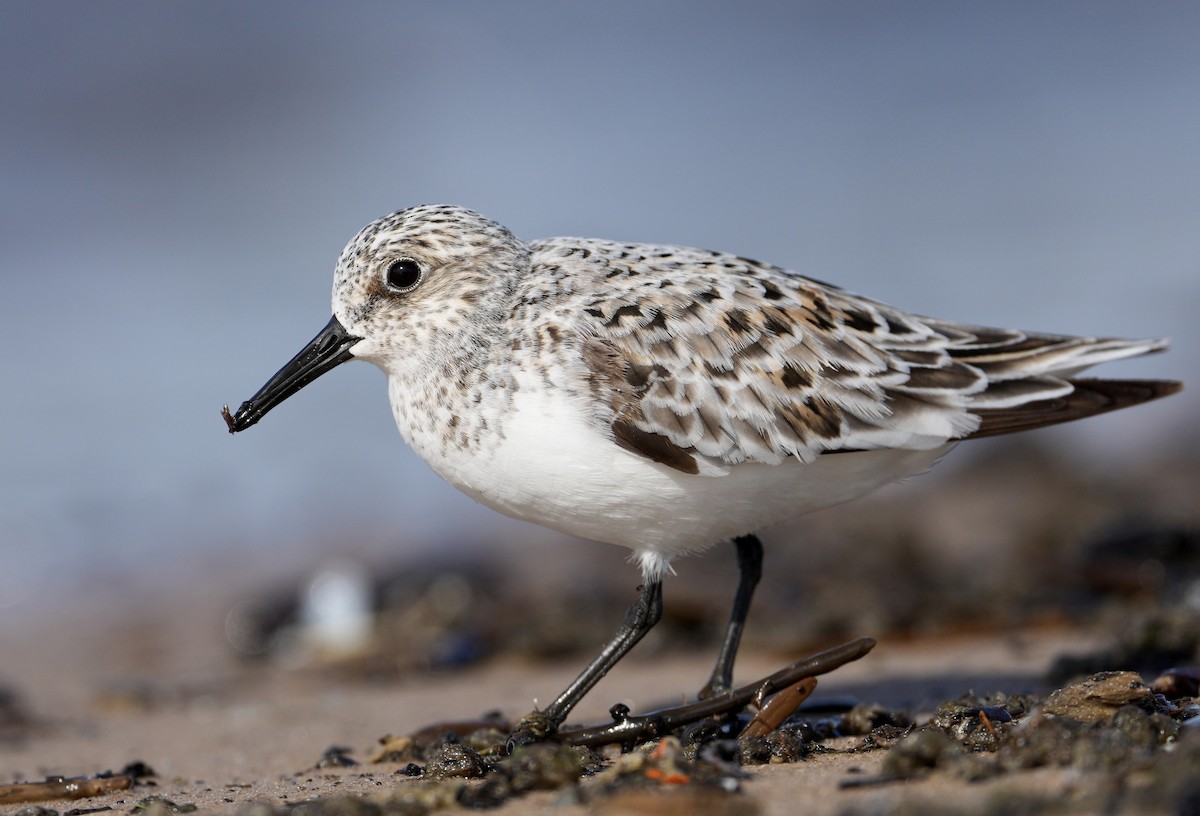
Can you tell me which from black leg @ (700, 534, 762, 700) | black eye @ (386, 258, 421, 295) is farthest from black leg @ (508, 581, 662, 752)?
black eye @ (386, 258, 421, 295)

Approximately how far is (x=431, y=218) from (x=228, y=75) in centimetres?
1314

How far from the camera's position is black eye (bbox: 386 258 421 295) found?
448 centimetres

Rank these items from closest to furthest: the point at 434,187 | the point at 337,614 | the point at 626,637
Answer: the point at 626,637, the point at 337,614, the point at 434,187

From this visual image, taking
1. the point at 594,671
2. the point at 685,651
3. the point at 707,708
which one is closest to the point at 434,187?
the point at 685,651

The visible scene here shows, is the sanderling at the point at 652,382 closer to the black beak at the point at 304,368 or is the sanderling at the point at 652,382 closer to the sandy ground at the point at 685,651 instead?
the black beak at the point at 304,368

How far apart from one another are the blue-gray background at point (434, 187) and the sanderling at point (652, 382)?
4.62 m

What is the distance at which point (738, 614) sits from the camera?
4.91m

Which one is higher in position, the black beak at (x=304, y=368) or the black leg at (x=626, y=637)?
the black beak at (x=304, y=368)

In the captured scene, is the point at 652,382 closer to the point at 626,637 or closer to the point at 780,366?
the point at 780,366

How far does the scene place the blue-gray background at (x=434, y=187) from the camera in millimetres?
10266

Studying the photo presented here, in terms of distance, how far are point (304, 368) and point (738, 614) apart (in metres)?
1.90

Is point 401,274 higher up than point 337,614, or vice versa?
point 401,274

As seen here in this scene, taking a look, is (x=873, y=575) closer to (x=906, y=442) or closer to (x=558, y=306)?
(x=906, y=442)

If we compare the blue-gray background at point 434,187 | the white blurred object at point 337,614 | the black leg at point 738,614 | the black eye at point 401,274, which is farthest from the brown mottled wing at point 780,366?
the blue-gray background at point 434,187
